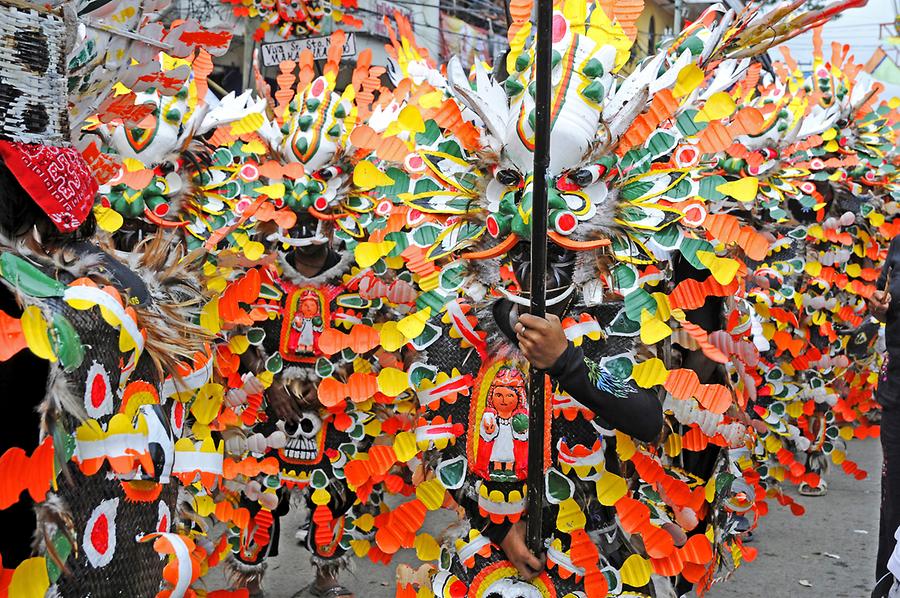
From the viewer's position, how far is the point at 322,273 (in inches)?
196

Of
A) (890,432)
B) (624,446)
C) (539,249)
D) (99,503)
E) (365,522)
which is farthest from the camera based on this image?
(365,522)

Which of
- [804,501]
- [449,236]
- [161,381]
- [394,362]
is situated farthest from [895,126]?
[161,381]

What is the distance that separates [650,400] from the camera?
254 cm

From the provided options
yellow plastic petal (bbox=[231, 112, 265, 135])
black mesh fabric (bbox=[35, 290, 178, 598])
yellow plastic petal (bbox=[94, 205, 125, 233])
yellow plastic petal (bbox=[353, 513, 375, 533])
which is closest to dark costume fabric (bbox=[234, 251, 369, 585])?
yellow plastic petal (bbox=[353, 513, 375, 533])

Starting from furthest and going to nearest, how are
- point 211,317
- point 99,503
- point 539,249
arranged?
1. point 211,317
2. point 539,249
3. point 99,503

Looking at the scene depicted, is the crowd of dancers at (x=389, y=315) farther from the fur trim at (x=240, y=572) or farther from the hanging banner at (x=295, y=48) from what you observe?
the hanging banner at (x=295, y=48)

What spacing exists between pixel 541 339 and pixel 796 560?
4.14 metres

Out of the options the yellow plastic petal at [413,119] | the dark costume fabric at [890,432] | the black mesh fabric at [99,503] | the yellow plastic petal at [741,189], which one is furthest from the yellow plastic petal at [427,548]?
the dark costume fabric at [890,432]

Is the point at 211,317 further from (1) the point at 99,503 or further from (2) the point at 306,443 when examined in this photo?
(2) the point at 306,443

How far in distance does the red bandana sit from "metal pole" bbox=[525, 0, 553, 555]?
0.93 m

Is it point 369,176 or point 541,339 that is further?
point 369,176

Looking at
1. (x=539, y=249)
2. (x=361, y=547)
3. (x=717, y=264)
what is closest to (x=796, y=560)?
(x=361, y=547)

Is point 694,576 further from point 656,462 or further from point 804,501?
point 804,501

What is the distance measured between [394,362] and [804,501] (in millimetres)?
4379
